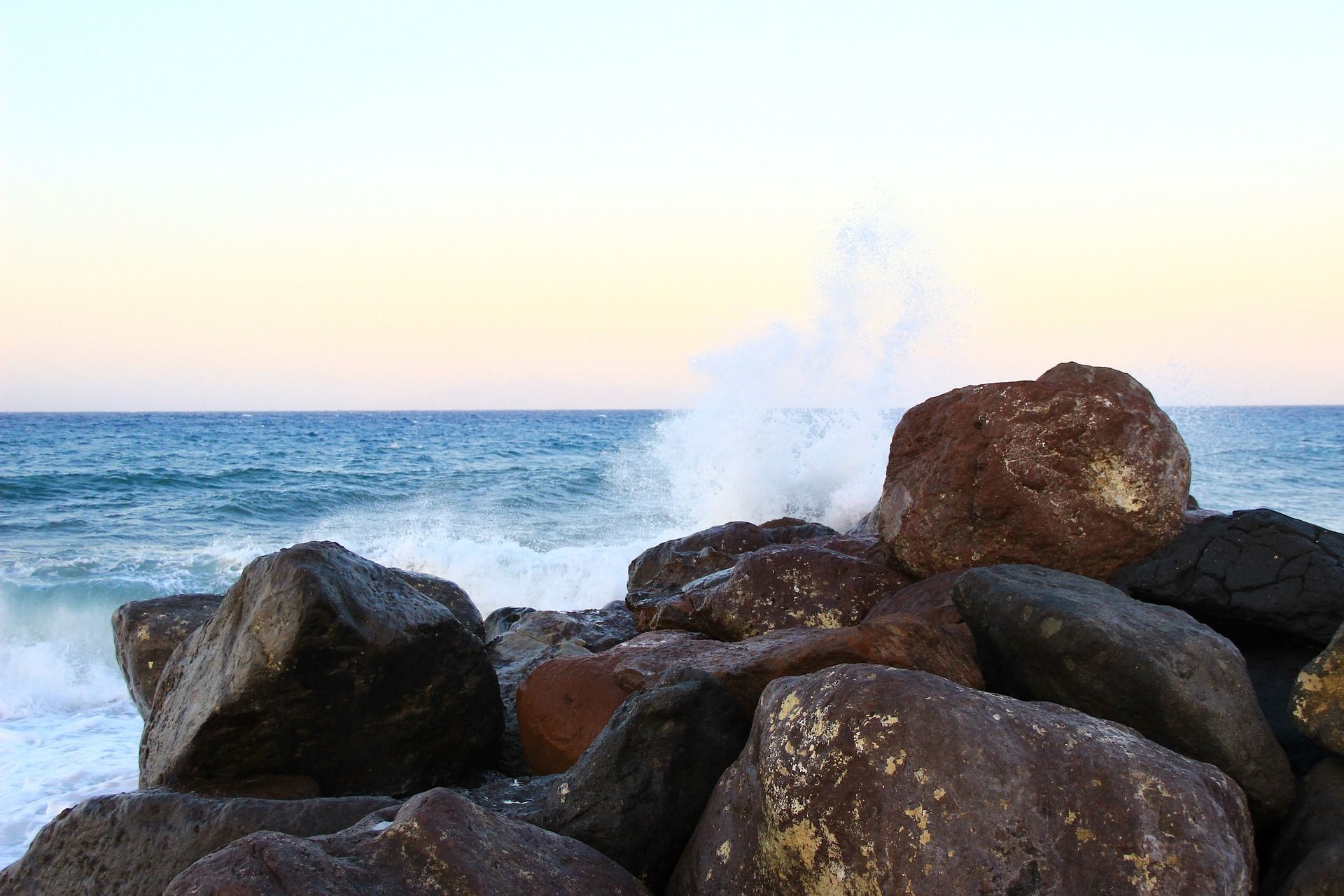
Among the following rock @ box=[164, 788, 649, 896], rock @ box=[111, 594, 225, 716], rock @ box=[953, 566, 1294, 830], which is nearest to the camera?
rock @ box=[164, 788, 649, 896]

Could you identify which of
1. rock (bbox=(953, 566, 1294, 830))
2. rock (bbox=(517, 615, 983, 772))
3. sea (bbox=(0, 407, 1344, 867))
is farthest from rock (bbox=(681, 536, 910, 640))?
sea (bbox=(0, 407, 1344, 867))

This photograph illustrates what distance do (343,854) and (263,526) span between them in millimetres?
16213

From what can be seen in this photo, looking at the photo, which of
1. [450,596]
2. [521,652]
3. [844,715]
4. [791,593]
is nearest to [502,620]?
[450,596]

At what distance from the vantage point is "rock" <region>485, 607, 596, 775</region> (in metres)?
4.39

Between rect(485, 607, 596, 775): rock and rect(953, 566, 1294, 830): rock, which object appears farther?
rect(485, 607, 596, 775): rock

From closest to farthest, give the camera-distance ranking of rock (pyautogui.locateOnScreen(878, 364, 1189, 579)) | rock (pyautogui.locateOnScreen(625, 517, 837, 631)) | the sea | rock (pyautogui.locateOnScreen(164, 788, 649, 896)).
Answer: rock (pyautogui.locateOnScreen(164, 788, 649, 896)) < rock (pyautogui.locateOnScreen(878, 364, 1189, 579)) < rock (pyautogui.locateOnScreen(625, 517, 837, 631)) < the sea

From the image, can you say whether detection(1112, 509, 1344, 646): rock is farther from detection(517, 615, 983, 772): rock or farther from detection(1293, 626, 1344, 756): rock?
detection(517, 615, 983, 772): rock

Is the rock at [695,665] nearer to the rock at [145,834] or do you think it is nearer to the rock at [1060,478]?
the rock at [1060,478]

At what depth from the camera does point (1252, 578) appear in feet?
13.0

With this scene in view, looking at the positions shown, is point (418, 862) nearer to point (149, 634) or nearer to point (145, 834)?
point (145, 834)

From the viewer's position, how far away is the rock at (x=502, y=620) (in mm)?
6750

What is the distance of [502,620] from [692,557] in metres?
1.43

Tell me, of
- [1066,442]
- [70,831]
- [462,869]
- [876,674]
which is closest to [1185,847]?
[876,674]

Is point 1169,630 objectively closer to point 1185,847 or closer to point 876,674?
point 1185,847
